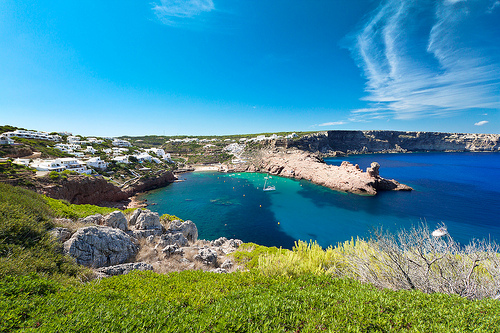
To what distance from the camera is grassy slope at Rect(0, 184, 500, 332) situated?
12.3 ft

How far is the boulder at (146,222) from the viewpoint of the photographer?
1429 centimetres

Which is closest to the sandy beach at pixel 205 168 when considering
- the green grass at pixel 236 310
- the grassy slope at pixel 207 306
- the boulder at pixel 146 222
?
the boulder at pixel 146 222

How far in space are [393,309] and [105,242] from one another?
41.7 feet

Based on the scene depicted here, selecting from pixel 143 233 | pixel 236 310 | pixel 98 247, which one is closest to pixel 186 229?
pixel 143 233

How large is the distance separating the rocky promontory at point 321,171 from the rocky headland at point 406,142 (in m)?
68.7

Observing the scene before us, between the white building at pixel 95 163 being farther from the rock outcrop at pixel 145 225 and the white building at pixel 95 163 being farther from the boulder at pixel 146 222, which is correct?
the boulder at pixel 146 222

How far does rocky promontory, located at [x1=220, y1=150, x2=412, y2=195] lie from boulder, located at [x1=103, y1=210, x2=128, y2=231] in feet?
147

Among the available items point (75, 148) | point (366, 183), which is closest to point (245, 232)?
point (366, 183)

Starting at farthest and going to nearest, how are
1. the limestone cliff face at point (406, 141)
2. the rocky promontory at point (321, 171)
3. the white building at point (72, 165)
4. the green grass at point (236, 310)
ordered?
the limestone cliff face at point (406, 141) → the rocky promontory at point (321, 171) → the white building at point (72, 165) → the green grass at point (236, 310)

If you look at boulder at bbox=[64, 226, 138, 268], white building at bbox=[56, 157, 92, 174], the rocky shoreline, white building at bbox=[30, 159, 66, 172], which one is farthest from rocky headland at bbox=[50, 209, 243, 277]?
white building at bbox=[56, 157, 92, 174]

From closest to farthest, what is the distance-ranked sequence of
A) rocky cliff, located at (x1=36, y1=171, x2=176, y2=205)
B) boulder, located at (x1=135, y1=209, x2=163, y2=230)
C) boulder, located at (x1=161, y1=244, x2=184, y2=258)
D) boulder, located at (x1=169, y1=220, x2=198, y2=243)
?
boulder, located at (x1=161, y1=244, x2=184, y2=258) < boulder, located at (x1=135, y1=209, x2=163, y2=230) < boulder, located at (x1=169, y1=220, x2=198, y2=243) < rocky cliff, located at (x1=36, y1=171, x2=176, y2=205)

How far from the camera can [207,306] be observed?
5043 millimetres

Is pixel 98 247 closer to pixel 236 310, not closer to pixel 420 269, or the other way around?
pixel 236 310

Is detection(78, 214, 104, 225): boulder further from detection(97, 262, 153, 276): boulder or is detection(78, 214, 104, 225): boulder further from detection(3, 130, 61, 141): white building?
detection(3, 130, 61, 141): white building
